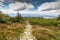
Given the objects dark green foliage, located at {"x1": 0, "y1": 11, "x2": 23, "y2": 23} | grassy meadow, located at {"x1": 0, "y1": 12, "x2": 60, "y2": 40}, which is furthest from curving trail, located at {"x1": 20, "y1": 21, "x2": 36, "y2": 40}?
dark green foliage, located at {"x1": 0, "y1": 11, "x2": 23, "y2": 23}

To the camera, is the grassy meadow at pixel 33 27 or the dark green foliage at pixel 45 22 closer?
the grassy meadow at pixel 33 27

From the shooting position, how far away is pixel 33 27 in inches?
184

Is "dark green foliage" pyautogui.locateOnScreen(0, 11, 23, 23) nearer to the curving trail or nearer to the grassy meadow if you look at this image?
the grassy meadow

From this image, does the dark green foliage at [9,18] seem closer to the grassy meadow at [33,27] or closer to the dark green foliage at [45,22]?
the grassy meadow at [33,27]

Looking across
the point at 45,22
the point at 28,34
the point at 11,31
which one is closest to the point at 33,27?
the point at 28,34

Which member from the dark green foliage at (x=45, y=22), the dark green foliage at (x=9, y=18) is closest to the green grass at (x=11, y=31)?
the dark green foliage at (x=9, y=18)

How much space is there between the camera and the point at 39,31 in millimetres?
4590

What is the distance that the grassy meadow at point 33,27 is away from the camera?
14.8ft

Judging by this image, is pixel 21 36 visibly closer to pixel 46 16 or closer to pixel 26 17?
pixel 26 17

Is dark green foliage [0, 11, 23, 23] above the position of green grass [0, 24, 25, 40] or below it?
above

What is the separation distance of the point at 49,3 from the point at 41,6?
203 millimetres

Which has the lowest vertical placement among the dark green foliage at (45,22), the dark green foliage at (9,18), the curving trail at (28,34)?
the curving trail at (28,34)

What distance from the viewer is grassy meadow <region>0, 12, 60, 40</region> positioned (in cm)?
452

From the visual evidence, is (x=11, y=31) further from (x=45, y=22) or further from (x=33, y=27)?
(x=45, y=22)
